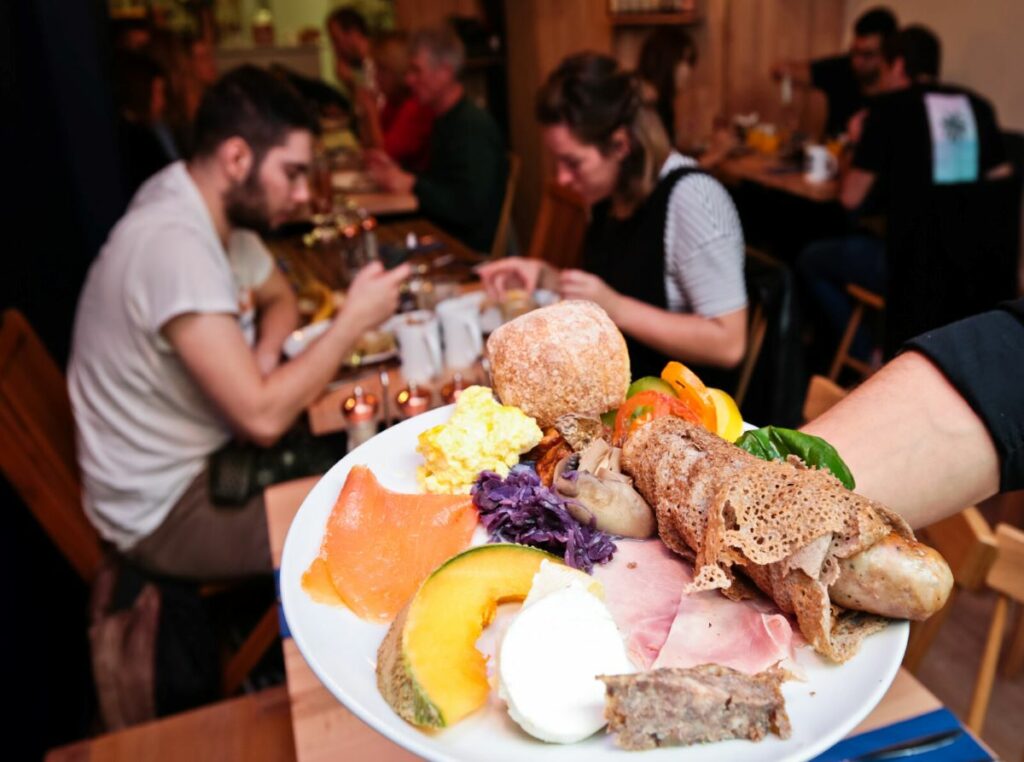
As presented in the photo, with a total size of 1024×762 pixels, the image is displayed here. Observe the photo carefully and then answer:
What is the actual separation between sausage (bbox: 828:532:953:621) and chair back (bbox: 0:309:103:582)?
5.95 feet

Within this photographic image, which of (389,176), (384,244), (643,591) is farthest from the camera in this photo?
(389,176)

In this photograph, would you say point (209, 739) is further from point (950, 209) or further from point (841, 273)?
point (841, 273)

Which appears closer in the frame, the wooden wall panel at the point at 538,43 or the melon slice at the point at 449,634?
the melon slice at the point at 449,634

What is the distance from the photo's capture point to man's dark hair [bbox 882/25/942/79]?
3871 millimetres

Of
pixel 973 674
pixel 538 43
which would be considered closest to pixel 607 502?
pixel 973 674

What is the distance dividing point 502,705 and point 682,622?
0.15 metres

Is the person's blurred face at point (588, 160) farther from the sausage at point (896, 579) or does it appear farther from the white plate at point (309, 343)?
the sausage at point (896, 579)

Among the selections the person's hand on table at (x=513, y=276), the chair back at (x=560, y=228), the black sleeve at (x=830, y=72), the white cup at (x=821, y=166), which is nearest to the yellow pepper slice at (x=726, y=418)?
the person's hand on table at (x=513, y=276)

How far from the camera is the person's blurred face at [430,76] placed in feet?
12.9

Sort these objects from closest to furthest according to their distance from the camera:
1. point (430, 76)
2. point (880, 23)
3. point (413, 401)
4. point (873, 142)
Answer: point (413, 401), point (873, 142), point (430, 76), point (880, 23)

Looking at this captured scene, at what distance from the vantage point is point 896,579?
1.91 ft

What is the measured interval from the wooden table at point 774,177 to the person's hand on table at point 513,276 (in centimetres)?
244

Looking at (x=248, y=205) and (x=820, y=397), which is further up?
(x=248, y=205)

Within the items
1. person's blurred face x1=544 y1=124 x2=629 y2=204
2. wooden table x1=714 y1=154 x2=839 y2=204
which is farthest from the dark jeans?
person's blurred face x1=544 y1=124 x2=629 y2=204
